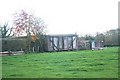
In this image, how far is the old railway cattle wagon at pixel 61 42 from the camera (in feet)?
57.9

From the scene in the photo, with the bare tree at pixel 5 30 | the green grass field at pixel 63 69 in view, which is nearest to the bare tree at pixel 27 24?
the bare tree at pixel 5 30

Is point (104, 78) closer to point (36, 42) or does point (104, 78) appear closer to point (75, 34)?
point (36, 42)

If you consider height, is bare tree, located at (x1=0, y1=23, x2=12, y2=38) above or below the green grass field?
above

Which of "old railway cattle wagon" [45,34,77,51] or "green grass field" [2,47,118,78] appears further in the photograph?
"old railway cattle wagon" [45,34,77,51]

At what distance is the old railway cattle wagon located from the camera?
17641 mm

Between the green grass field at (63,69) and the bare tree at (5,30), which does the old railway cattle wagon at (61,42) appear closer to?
the bare tree at (5,30)

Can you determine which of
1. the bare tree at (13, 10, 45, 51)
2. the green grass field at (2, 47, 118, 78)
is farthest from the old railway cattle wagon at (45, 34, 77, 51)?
the green grass field at (2, 47, 118, 78)

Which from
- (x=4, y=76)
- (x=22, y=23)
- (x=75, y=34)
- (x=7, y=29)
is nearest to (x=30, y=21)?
(x=22, y=23)

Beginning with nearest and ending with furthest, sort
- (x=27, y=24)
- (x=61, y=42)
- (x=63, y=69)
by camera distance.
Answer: (x=63, y=69)
(x=27, y=24)
(x=61, y=42)

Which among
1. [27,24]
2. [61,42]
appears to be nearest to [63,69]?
[27,24]

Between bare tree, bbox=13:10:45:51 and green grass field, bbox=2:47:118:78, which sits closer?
green grass field, bbox=2:47:118:78

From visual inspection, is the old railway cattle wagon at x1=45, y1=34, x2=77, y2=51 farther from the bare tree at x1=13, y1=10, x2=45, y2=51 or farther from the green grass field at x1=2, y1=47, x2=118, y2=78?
the green grass field at x1=2, y1=47, x2=118, y2=78

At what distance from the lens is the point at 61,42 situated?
18641 millimetres

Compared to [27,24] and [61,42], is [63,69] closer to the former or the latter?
[27,24]
